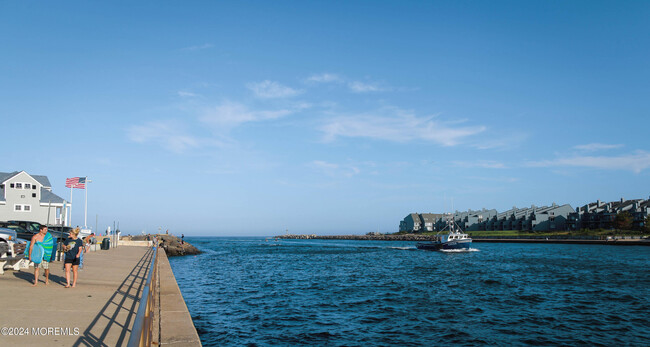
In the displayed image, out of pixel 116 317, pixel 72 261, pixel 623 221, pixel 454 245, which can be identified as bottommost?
pixel 454 245

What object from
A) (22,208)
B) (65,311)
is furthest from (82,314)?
(22,208)

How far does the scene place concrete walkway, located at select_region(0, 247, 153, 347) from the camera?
8.01m

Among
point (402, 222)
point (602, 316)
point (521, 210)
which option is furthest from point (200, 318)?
point (402, 222)

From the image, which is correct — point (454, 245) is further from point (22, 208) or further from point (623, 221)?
point (22, 208)

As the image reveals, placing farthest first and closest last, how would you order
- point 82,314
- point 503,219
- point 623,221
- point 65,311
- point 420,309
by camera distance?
point 503,219 < point 623,221 < point 420,309 < point 65,311 < point 82,314

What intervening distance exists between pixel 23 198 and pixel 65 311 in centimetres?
4811

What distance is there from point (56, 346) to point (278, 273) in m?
30.6

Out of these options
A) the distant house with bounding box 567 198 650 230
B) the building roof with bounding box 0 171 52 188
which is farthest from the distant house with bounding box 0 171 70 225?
the distant house with bounding box 567 198 650 230

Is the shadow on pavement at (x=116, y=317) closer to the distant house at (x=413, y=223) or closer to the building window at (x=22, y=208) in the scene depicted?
the building window at (x=22, y=208)

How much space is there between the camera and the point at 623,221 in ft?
327

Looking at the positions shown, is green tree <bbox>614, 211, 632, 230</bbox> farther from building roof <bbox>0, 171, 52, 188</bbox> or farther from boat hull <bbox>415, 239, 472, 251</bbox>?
building roof <bbox>0, 171, 52, 188</bbox>

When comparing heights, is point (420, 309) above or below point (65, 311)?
below

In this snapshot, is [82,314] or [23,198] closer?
[82,314]

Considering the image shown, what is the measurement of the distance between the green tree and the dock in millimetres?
115265
